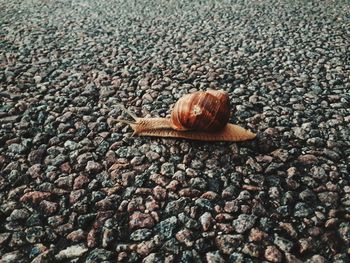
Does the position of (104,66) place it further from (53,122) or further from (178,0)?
(178,0)

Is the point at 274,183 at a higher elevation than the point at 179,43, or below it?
below

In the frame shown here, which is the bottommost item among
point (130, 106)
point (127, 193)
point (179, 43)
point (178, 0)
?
point (127, 193)

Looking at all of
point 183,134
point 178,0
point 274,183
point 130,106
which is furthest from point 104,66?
point 178,0

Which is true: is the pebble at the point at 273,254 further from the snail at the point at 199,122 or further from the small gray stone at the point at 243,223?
the snail at the point at 199,122

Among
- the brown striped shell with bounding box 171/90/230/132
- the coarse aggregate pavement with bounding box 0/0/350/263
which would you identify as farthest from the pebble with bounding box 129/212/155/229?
the brown striped shell with bounding box 171/90/230/132

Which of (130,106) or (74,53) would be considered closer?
(130,106)

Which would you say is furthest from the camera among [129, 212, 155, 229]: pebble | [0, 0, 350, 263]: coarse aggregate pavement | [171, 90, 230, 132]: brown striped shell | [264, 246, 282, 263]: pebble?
[171, 90, 230, 132]: brown striped shell

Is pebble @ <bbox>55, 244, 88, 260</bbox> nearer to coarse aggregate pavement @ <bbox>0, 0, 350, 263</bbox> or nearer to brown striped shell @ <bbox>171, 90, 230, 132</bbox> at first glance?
coarse aggregate pavement @ <bbox>0, 0, 350, 263</bbox>

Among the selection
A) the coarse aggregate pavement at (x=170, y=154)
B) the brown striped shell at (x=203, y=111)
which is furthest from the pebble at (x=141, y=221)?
the brown striped shell at (x=203, y=111)
